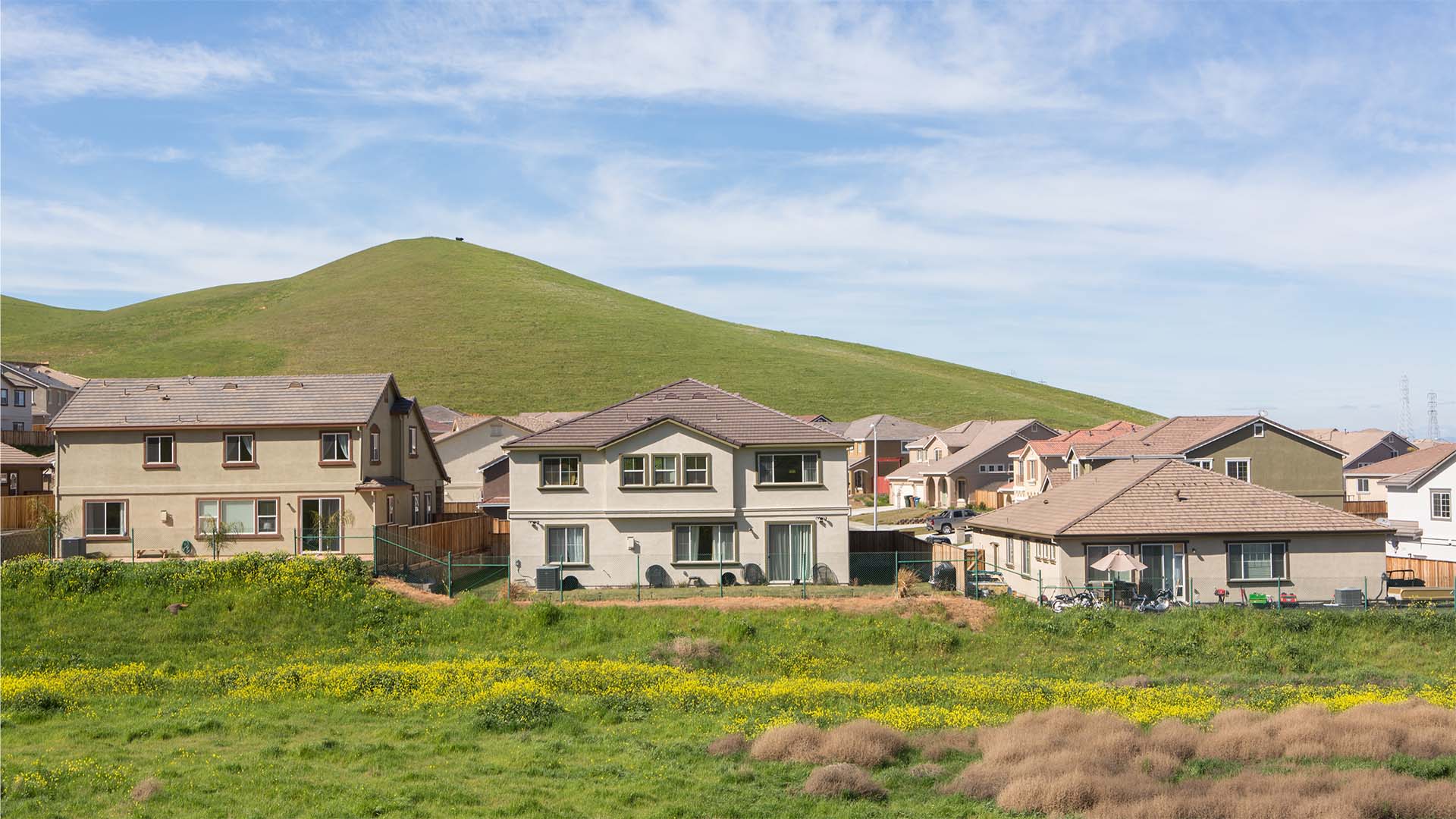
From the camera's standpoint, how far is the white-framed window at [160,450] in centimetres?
4378

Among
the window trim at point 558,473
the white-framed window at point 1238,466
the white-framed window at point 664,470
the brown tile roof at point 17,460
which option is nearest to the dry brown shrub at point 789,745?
the white-framed window at point 664,470

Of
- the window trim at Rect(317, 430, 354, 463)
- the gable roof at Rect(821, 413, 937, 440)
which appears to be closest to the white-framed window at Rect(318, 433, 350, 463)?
the window trim at Rect(317, 430, 354, 463)

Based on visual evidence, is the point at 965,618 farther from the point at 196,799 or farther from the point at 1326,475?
the point at 1326,475

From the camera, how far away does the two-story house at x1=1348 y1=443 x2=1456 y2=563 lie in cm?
5516

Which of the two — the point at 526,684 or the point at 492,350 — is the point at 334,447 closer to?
the point at 526,684

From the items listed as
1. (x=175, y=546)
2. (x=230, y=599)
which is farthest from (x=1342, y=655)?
(x=175, y=546)

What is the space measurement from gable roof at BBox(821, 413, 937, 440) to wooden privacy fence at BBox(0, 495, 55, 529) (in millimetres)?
82996

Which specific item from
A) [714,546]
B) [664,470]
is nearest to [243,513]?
[664,470]

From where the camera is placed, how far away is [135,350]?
151 meters

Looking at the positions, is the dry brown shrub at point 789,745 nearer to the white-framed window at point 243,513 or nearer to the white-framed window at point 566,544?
the white-framed window at point 566,544

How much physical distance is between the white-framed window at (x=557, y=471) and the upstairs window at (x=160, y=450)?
1427 centimetres

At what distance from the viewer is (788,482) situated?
43.7 metres

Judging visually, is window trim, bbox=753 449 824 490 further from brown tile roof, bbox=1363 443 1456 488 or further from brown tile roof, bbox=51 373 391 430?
brown tile roof, bbox=1363 443 1456 488

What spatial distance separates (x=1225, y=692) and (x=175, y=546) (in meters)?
36.7
